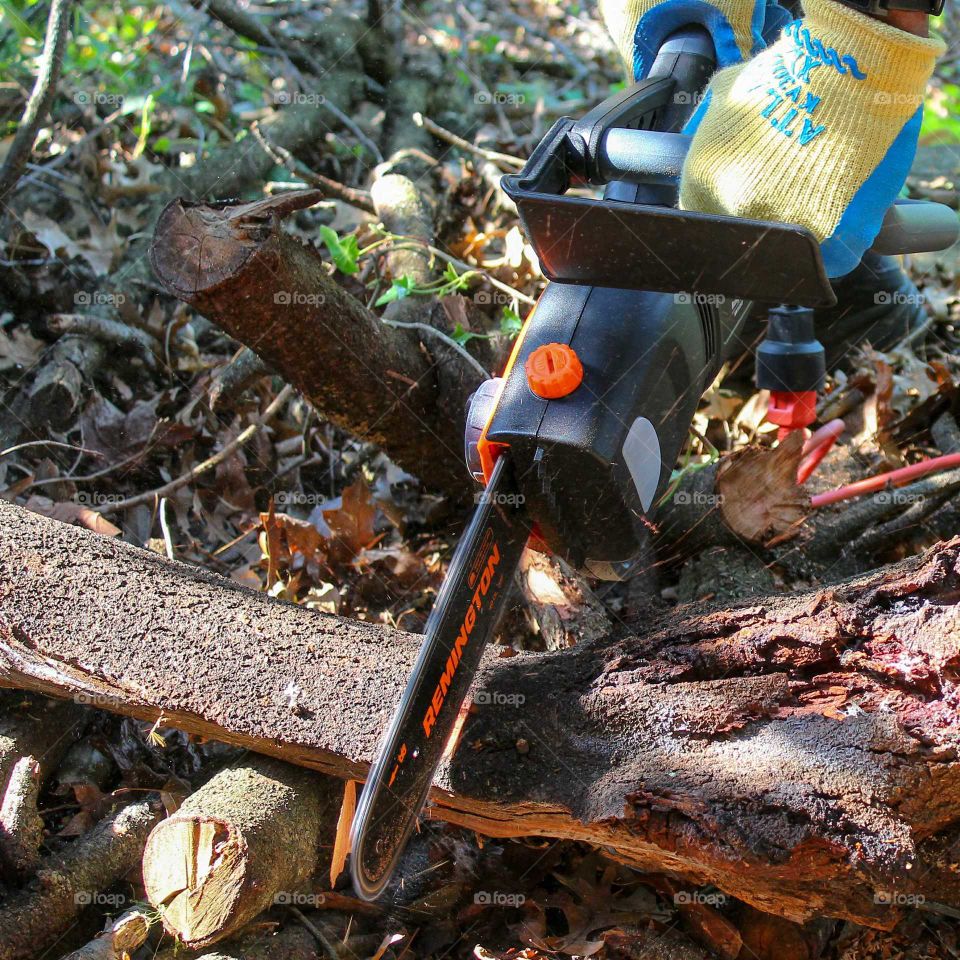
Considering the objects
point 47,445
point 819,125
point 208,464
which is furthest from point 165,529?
point 819,125

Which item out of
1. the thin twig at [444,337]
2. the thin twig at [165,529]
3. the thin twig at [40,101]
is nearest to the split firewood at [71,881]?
the thin twig at [165,529]

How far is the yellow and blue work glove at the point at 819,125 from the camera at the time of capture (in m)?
1.49

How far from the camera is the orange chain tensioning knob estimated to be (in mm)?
1778

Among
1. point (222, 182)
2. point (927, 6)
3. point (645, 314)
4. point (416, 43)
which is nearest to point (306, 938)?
point (645, 314)

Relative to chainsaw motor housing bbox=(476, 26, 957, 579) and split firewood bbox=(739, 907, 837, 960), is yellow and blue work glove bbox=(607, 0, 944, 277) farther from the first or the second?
split firewood bbox=(739, 907, 837, 960)

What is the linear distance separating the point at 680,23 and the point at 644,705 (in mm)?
1584

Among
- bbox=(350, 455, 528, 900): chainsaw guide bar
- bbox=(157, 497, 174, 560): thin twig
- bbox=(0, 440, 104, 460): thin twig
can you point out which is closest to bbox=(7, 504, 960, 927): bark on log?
bbox=(350, 455, 528, 900): chainsaw guide bar

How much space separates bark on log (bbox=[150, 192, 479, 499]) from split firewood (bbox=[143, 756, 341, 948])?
1.07 m

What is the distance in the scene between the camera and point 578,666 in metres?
1.85

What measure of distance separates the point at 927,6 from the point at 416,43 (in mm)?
4137

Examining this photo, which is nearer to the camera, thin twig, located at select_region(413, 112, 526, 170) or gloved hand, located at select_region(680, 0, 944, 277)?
gloved hand, located at select_region(680, 0, 944, 277)

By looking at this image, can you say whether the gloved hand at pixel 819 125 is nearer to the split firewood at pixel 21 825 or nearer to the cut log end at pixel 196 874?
the cut log end at pixel 196 874

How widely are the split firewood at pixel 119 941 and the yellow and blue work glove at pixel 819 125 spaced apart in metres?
1.65

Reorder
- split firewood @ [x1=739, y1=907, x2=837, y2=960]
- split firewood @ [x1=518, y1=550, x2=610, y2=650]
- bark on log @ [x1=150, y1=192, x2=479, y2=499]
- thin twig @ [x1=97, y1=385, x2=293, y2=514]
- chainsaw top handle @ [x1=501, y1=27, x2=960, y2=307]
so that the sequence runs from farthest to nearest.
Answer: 1. thin twig @ [x1=97, y1=385, x2=293, y2=514]
2. split firewood @ [x1=518, y1=550, x2=610, y2=650]
3. bark on log @ [x1=150, y1=192, x2=479, y2=499]
4. split firewood @ [x1=739, y1=907, x2=837, y2=960]
5. chainsaw top handle @ [x1=501, y1=27, x2=960, y2=307]
